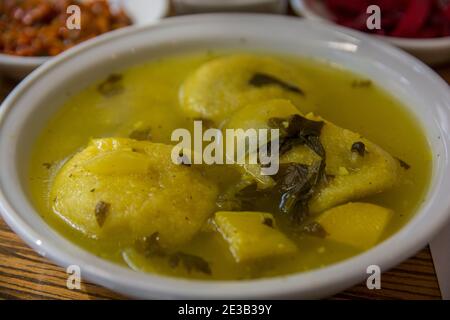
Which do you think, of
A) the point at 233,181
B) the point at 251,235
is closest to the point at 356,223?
the point at 251,235

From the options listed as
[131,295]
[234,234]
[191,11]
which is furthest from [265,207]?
[191,11]

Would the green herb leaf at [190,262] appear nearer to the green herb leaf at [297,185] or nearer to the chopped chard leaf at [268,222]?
the chopped chard leaf at [268,222]

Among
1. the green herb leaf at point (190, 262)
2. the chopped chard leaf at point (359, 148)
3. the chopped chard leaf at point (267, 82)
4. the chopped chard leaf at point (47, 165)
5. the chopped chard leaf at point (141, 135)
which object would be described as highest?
the chopped chard leaf at point (267, 82)

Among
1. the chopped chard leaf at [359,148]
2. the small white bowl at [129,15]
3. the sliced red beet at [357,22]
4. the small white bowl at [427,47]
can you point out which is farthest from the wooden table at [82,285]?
the sliced red beet at [357,22]

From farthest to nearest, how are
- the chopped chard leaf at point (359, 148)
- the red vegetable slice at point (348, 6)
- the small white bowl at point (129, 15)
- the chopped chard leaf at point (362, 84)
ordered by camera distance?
the red vegetable slice at point (348, 6)
the small white bowl at point (129, 15)
the chopped chard leaf at point (362, 84)
the chopped chard leaf at point (359, 148)

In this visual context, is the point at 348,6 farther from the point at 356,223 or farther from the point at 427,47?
the point at 356,223
